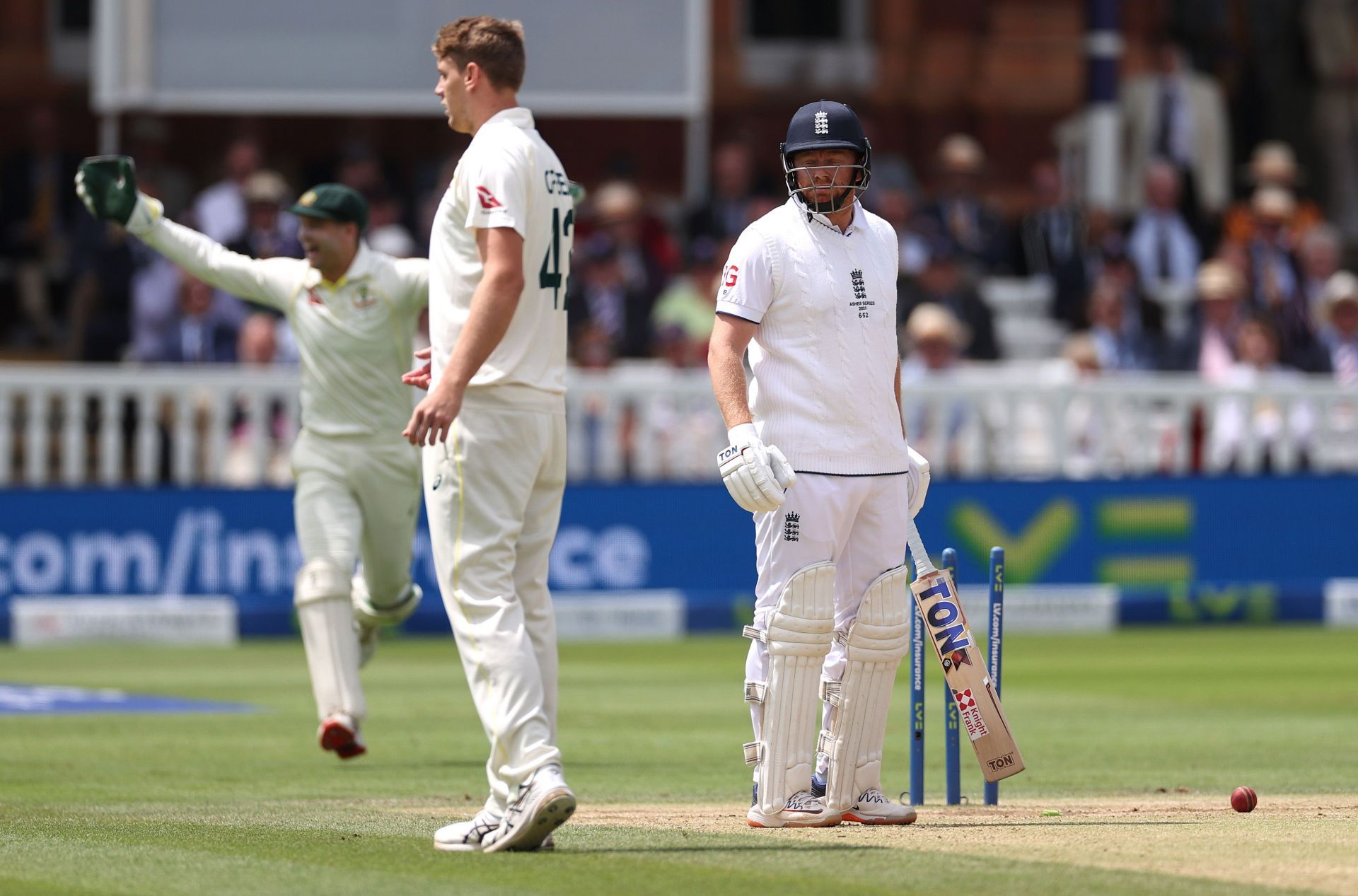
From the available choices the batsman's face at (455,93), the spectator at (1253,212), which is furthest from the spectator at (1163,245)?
the batsman's face at (455,93)

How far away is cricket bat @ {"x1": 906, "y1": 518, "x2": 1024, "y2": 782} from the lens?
7375 mm

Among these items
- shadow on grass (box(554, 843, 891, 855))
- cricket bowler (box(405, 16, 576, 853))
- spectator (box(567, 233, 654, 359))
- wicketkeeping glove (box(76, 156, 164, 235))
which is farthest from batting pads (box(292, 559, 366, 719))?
spectator (box(567, 233, 654, 359))

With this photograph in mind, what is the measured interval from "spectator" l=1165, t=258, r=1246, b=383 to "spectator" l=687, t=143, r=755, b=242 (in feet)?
11.2

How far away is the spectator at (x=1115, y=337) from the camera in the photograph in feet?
59.9

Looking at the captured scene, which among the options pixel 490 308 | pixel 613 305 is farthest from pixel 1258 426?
pixel 490 308

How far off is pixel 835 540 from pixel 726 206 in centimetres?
1242

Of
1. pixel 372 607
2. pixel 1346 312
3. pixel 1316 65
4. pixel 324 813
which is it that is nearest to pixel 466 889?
pixel 324 813

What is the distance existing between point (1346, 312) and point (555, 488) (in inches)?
505

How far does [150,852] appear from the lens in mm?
6711

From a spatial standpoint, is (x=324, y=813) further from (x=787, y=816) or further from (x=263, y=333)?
(x=263, y=333)

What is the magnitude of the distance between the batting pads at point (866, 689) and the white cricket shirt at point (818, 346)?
1.33 ft

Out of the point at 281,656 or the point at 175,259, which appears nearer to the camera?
the point at 175,259

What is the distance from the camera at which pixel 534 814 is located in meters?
6.46

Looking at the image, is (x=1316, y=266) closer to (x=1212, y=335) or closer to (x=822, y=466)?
(x=1212, y=335)
